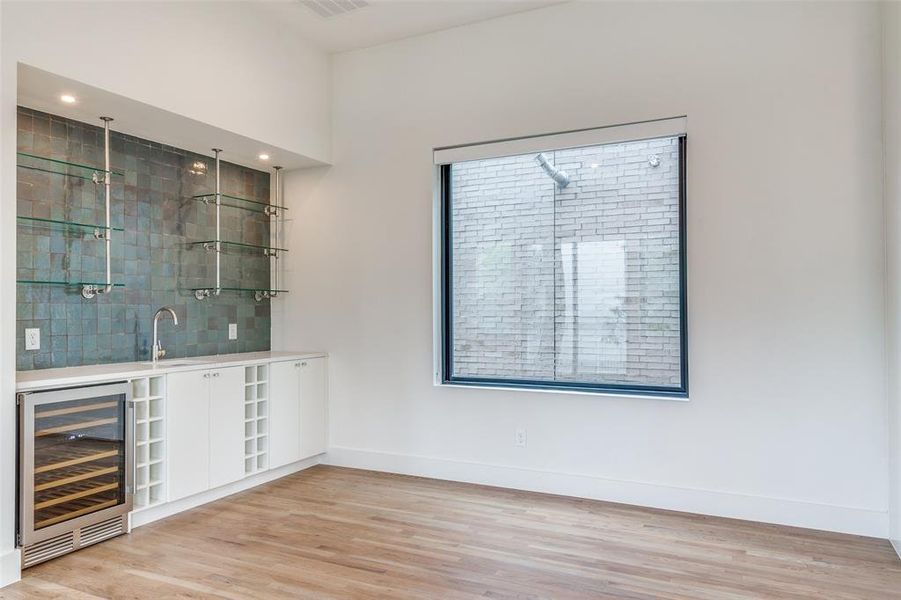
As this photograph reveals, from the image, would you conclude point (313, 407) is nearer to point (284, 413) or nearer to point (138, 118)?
point (284, 413)

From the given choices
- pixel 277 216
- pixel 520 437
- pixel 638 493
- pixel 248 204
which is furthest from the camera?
pixel 277 216

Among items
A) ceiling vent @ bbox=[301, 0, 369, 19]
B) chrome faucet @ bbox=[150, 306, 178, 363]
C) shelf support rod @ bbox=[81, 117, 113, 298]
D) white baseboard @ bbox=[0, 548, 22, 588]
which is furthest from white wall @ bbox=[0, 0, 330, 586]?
chrome faucet @ bbox=[150, 306, 178, 363]

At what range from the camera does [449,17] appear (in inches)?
163

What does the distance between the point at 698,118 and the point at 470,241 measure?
165 centimetres

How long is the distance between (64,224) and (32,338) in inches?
25.6

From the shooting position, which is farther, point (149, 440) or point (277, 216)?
point (277, 216)

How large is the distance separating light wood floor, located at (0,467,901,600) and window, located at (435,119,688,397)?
86 centimetres

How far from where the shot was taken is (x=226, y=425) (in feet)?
12.6

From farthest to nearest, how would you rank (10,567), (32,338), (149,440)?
(149,440) < (32,338) < (10,567)

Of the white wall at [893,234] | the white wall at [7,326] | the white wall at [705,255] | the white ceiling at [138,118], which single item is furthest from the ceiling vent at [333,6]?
the white wall at [893,234]

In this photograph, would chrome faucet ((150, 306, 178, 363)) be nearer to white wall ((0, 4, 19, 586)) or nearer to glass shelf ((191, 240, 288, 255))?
glass shelf ((191, 240, 288, 255))

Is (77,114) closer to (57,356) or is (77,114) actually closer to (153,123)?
(153,123)

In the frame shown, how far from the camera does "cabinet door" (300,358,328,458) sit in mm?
4484

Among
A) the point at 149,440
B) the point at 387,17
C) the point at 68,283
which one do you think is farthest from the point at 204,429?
the point at 387,17
